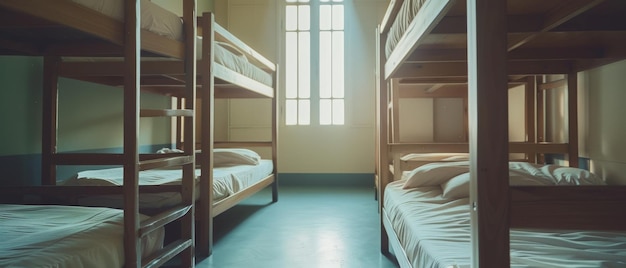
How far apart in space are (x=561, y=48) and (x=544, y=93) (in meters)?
1.20

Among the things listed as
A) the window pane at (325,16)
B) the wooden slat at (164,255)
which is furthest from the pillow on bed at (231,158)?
the window pane at (325,16)

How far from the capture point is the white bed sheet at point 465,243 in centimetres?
104

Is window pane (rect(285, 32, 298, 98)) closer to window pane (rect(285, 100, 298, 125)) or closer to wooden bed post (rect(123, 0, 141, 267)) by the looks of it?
window pane (rect(285, 100, 298, 125))

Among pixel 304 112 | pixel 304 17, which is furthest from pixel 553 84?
pixel 304 17

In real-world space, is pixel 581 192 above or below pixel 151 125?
below

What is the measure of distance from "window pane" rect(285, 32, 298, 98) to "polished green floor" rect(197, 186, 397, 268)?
6.09 feet

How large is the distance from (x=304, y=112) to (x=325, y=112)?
1.02ft

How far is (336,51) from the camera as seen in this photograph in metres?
5.60

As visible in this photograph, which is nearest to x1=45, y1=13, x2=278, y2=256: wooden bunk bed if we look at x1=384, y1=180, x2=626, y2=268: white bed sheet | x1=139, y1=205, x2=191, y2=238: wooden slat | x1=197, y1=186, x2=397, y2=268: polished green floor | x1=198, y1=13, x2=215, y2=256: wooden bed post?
x1=198, y1=13, x2=215, y2=256: wooden bed post

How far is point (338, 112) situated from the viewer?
563cm

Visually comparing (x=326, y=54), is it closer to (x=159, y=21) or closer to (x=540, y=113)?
(x=540, y=113)

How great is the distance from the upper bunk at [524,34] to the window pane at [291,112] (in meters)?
2.97

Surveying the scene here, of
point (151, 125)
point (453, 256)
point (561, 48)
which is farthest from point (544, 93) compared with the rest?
point (151, 125)

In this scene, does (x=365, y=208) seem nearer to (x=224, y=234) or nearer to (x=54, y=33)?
(x=224, y=234)
